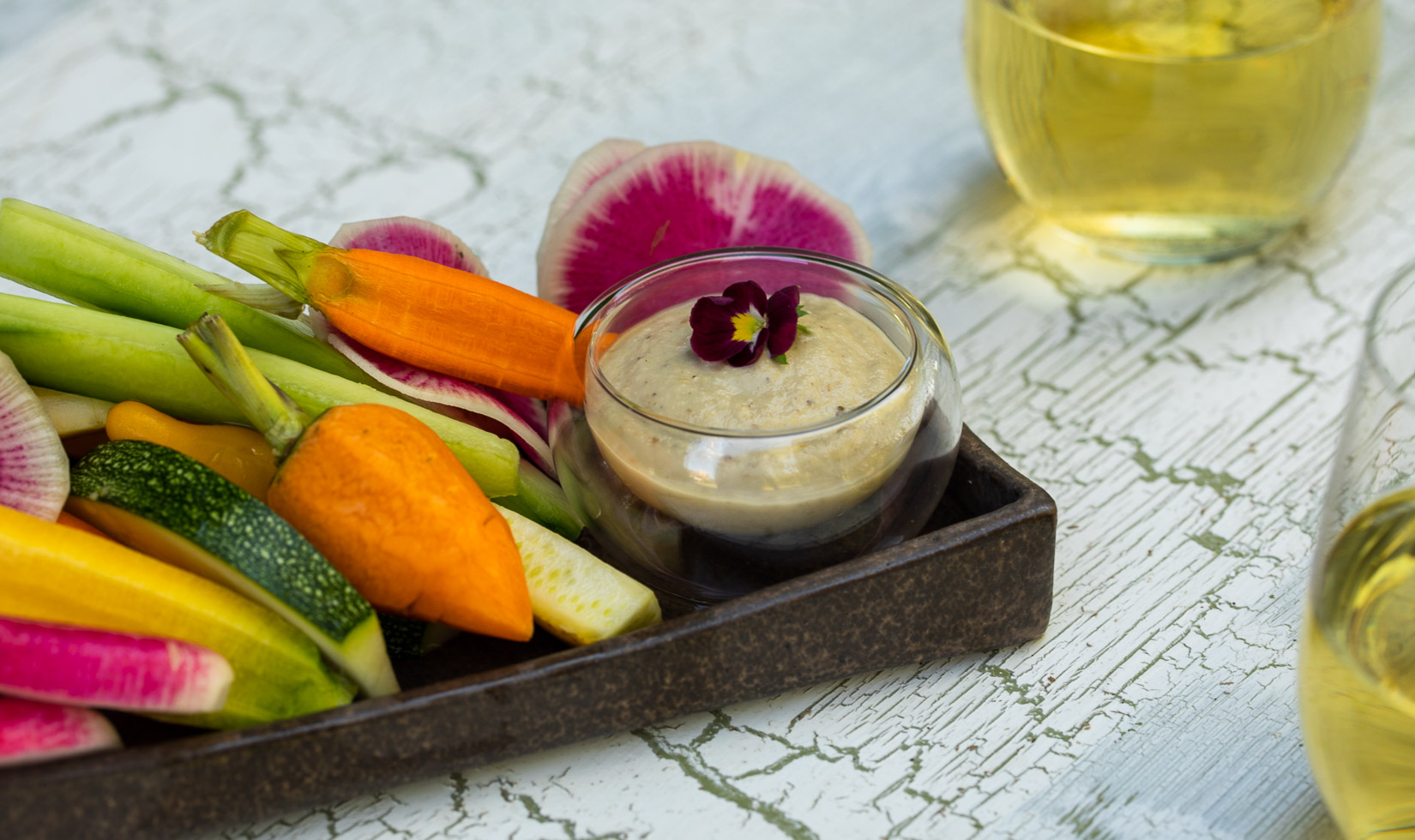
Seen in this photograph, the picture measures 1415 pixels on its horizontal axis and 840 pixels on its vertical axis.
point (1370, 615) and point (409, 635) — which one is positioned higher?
point (1370, 615)

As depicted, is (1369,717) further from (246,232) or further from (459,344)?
(246,232)

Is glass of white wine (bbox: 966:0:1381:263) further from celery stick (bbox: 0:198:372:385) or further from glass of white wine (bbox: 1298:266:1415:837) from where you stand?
celery stick (bbox: 0:198:372:385)

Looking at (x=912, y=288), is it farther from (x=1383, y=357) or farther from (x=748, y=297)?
(x=1383, y=357)

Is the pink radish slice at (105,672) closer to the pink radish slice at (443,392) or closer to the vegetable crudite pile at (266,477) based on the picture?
the vegetable crudite pile at (266,477)

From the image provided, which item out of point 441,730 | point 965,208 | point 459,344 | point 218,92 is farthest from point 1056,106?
point 218,92

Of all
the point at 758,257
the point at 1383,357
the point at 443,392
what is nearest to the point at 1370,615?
the point at 1383,357

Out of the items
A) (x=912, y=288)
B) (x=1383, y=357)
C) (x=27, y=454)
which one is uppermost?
(x=1383, y=357)

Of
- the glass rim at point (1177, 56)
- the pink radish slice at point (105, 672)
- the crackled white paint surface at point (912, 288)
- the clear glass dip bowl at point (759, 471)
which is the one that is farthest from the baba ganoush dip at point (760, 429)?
the glass rim at point (1177, 56)
